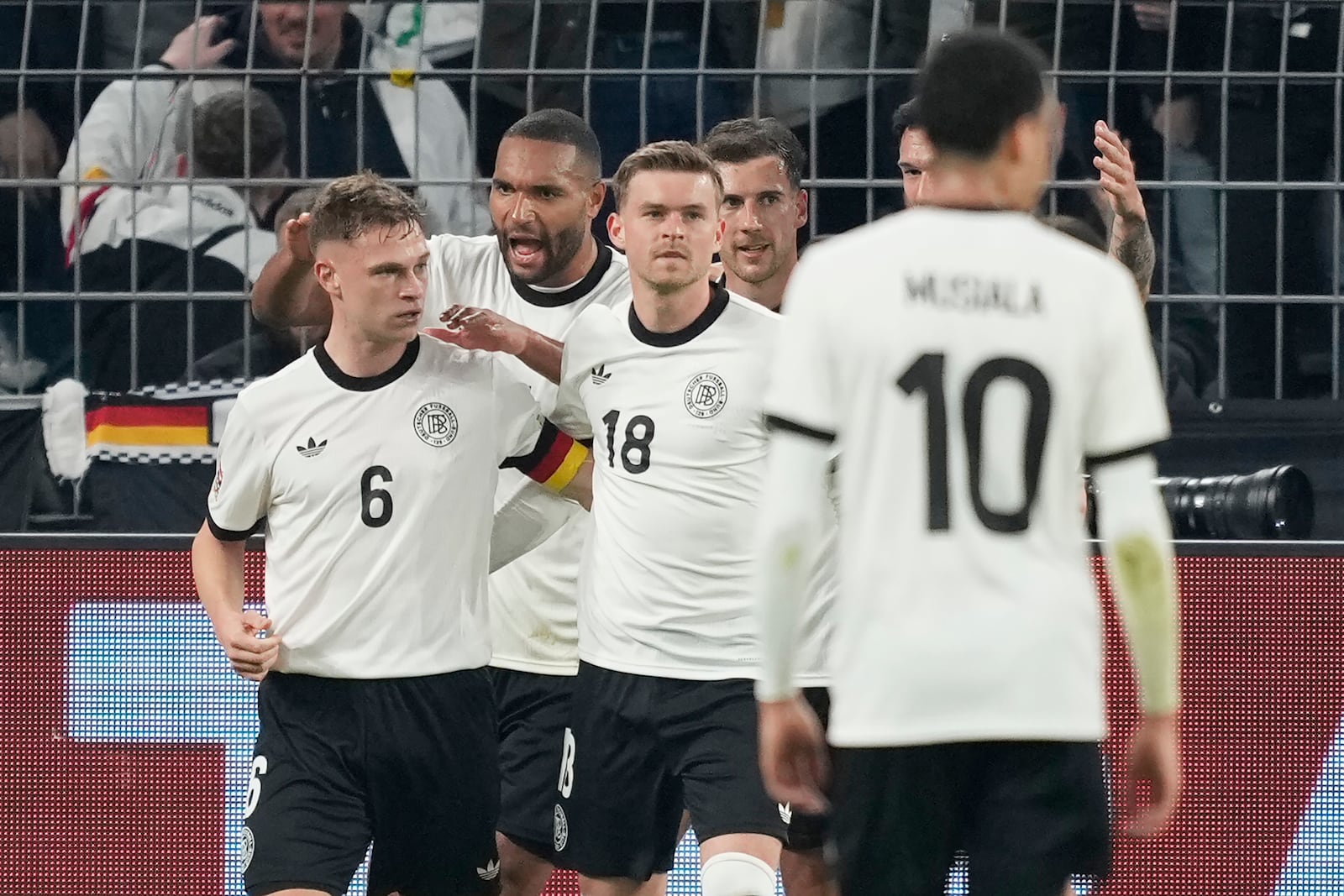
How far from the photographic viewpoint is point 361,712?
14.5 ft

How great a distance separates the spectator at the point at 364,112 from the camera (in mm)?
6832

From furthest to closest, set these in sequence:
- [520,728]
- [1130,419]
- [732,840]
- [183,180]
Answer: [183,180] < [520,728] < [732,840] < [1130,419]

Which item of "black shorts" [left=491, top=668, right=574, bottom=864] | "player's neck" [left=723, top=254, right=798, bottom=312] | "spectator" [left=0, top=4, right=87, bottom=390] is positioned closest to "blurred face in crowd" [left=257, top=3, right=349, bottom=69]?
"spectator" [left=0, top=4, right=87, bottom=390]

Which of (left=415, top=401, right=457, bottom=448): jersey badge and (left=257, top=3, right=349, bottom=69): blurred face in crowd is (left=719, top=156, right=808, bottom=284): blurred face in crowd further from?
(left=257, top=3, right=349, bottom=69): blurred face in crowd

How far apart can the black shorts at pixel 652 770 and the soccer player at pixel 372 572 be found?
7.7 inches

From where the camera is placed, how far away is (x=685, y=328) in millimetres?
4582

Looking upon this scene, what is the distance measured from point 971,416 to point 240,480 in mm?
1966

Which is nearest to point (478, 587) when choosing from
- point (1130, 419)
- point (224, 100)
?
point (1130, 419)

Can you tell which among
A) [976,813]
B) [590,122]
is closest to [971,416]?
[976,813]

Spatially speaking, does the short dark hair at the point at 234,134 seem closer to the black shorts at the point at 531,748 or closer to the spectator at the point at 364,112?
the spectator at the point at 364,112

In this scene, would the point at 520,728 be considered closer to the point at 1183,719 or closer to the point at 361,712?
the point at 361,712

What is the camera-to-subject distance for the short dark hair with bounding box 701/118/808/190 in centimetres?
539

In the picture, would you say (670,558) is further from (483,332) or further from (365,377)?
(365,377)

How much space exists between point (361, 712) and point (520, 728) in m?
0.77
